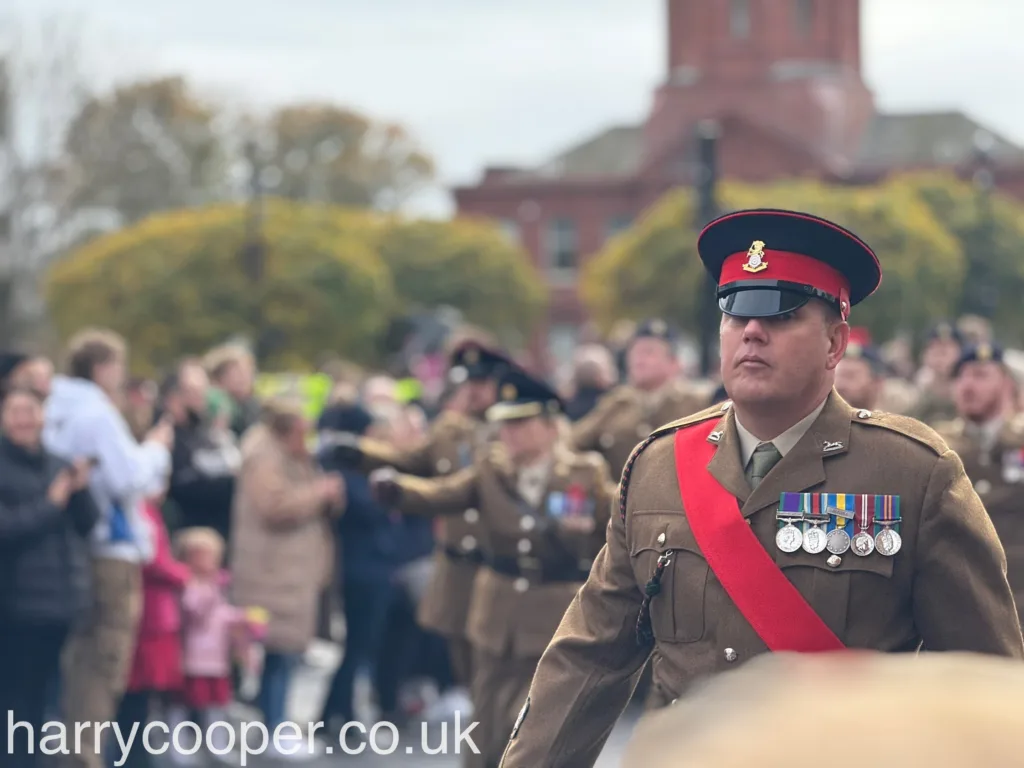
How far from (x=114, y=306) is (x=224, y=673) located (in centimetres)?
4253

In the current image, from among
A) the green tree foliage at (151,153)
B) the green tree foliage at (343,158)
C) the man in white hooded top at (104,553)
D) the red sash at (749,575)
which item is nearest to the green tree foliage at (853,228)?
the green tree foliage at (151,153)

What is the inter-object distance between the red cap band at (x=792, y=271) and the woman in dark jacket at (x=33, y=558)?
501 cm

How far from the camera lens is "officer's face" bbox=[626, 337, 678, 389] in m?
11.6

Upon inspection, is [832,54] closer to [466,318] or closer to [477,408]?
[466,318]

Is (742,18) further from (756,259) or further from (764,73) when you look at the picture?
(756,259)

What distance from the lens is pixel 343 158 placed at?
81.1m

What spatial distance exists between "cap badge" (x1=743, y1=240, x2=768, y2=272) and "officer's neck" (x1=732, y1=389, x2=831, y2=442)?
281 millimetres

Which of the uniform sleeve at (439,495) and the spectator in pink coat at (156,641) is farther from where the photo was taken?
the spectator in pink coat at (156,641)

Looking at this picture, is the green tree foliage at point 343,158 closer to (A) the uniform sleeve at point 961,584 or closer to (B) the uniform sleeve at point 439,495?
(B) the uniform sleeve at point 439,495

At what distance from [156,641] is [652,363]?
3336mm

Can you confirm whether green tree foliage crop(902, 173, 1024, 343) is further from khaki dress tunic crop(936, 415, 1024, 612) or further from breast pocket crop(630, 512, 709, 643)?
breast pocket crop(630, 512, 709, 643)

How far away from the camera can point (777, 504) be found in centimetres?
414

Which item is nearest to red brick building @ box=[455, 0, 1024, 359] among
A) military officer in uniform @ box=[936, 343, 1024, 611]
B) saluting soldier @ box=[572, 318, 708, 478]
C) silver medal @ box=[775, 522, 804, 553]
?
saluting soldier @ box=[572, 318, 708, 478]

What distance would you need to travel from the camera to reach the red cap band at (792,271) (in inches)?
165
